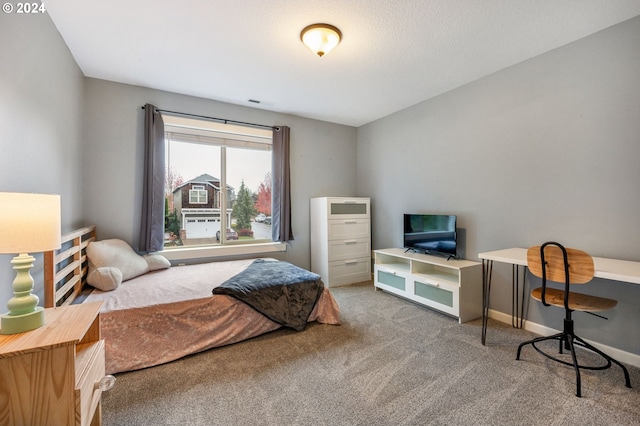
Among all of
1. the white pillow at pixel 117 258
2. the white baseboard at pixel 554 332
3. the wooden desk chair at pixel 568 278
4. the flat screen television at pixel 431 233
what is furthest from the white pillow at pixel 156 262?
the white baseboard at pixel 554 332

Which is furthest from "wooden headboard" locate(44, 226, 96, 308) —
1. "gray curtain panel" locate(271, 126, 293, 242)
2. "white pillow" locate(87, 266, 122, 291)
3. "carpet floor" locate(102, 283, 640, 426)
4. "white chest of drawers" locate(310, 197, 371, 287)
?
"white chest of drawers" locate(310, 197, 371, 287)

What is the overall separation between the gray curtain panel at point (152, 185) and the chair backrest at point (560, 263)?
3557mm

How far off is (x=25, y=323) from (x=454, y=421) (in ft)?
6.64

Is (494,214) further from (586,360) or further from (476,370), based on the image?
(476,370)

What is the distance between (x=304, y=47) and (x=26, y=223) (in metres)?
2.21

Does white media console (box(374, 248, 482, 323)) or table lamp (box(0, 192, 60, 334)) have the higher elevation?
table lamp (box(0, 192, 60, 334))

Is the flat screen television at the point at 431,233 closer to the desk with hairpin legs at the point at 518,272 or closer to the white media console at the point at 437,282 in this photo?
the white media console at the point at 437,282

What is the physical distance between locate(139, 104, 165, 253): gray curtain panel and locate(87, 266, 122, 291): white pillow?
0.74 meters

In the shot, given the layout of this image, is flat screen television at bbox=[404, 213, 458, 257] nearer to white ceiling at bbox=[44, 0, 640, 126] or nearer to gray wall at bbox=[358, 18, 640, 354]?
gray wall at bbox=[358, 18, 640, 354]

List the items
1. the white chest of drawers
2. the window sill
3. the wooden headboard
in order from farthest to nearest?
the white chest of drawers
the window sill
the wooden headboard

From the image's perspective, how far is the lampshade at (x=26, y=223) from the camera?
3.34ft

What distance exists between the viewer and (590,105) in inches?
87.7

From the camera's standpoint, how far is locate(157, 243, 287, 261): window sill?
3.33m

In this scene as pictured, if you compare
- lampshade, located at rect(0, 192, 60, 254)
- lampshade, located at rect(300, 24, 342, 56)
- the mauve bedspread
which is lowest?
the mauve bedspread
